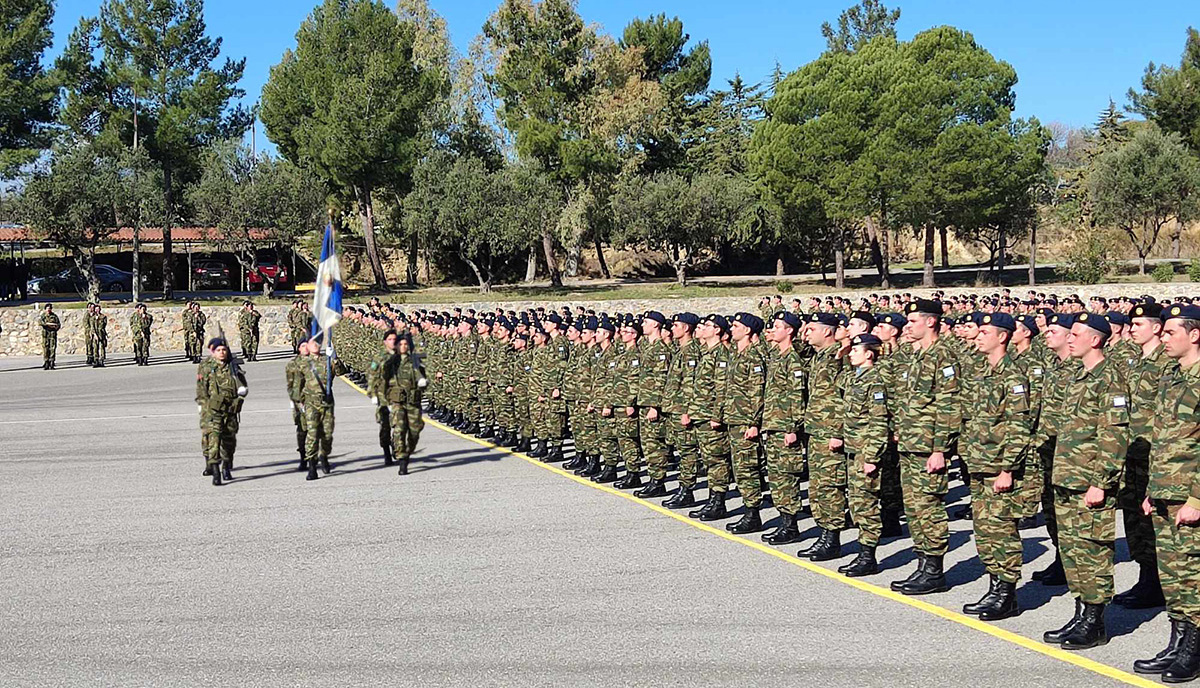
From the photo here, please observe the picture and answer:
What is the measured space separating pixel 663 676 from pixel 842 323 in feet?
15.3

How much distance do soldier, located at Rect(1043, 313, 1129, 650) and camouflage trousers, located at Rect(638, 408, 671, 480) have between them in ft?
16.5

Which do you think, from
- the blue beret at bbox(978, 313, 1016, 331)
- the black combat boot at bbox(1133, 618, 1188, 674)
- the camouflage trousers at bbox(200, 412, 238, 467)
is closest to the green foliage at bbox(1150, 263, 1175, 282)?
the blue beret at bbox(978, 313, 1016, 331)

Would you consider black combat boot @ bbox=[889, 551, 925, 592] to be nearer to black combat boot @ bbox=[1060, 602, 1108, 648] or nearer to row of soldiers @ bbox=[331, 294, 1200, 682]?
row of soldiers @ bbox=[331, 294, 1200, 682]

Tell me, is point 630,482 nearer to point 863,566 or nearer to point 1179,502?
point 863,566

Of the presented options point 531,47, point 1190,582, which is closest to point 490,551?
point 1190,582

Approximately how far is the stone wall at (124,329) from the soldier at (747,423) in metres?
27.9

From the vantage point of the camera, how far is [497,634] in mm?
6754

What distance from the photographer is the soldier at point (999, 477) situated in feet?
22.6

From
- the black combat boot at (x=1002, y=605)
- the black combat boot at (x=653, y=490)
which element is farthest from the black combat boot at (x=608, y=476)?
the black combat boot at (x=1002, y=605)

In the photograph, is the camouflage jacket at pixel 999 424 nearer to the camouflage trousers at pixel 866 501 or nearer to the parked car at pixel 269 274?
the camouflage trousers at pixel 866 501

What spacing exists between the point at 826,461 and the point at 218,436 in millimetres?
7221

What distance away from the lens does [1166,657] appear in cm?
586

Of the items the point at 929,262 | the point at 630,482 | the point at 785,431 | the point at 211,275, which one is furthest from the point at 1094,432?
the point at 211,275

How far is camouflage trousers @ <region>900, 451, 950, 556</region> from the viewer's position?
7414mm
